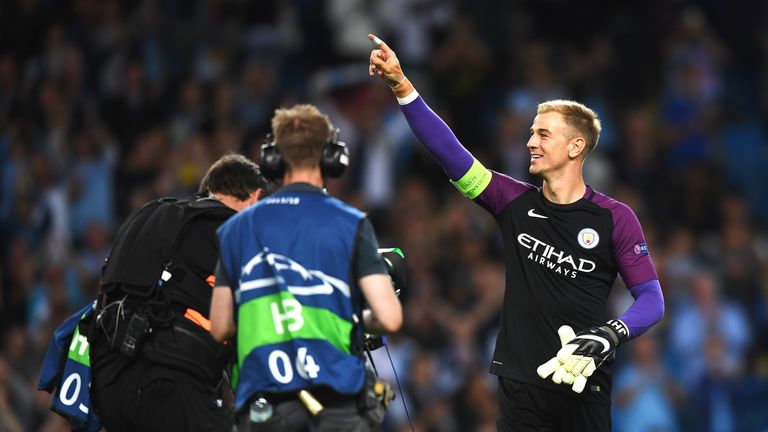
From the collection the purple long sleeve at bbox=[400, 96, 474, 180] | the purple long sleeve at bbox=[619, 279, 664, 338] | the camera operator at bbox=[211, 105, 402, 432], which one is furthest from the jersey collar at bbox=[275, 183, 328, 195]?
the purple long sleeve at bbox=[619, 279, 664, 338]

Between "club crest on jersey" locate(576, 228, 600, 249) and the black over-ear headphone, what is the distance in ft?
4.62

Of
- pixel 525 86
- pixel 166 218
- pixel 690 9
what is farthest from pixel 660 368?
pixel 166 218

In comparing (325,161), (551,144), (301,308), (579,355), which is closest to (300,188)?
(325,161)

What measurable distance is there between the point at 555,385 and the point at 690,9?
8.97 meters

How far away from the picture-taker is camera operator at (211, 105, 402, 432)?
500 cm

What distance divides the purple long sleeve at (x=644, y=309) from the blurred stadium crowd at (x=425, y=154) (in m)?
4.91

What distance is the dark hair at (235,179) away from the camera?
246 inches

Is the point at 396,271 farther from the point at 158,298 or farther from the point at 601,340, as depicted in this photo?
the point at 158,298

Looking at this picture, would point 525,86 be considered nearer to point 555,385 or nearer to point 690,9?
point 690,9

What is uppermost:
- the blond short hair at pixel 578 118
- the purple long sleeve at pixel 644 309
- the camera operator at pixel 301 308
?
the blond short hair at pixel 578 118

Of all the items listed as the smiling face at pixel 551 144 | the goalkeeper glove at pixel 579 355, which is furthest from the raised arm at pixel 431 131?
the goalkeeper glove at pixel 579 355

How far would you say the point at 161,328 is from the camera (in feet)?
19.5

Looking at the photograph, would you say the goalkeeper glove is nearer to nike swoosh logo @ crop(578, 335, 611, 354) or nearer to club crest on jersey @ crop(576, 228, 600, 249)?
nike swoosh logo @ crop(578, 335, 611, 354)

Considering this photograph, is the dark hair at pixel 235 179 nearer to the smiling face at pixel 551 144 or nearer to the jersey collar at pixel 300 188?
the jersey collar at pixel 300 188
